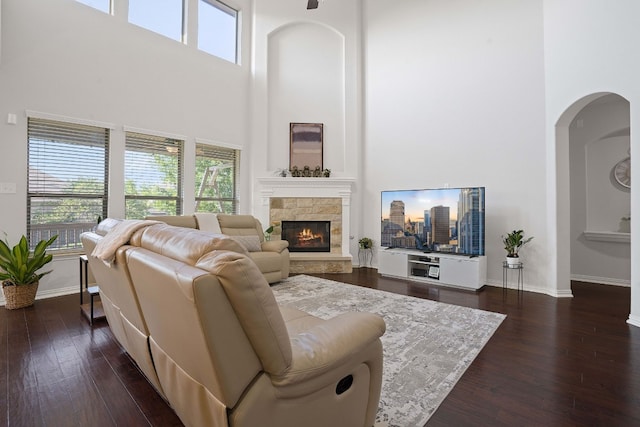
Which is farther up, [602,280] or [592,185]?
[592,185]

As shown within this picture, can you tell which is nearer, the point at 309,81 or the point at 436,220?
the point at 436,220

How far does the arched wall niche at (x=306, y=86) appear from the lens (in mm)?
6344

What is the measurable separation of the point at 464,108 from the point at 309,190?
2956mm

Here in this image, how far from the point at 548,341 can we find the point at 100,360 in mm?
3625

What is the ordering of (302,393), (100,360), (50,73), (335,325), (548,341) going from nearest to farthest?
(302,393)
(335,325)
(100,360)
(548,341)
(50,73)

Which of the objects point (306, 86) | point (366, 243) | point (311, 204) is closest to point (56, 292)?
point (311, 204)

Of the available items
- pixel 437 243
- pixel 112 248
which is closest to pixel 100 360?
pixel 112 248

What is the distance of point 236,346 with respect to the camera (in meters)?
1.05

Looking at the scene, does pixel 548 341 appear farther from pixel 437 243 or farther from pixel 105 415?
pixel 105 415

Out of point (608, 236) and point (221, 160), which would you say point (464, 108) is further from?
point (221, 160)

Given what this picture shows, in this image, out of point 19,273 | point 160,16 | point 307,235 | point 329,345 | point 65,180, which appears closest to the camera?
point 329,345

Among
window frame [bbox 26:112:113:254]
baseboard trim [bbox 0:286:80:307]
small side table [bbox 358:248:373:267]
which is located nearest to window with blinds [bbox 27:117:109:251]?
window frame [bbox 26:112:113:254]

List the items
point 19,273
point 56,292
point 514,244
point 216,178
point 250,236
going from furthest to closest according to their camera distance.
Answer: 1. point 216,178
2. point 250,236
3. point 514,244
4. point 56,292
5. point 19,273

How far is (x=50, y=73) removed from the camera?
4.05m
